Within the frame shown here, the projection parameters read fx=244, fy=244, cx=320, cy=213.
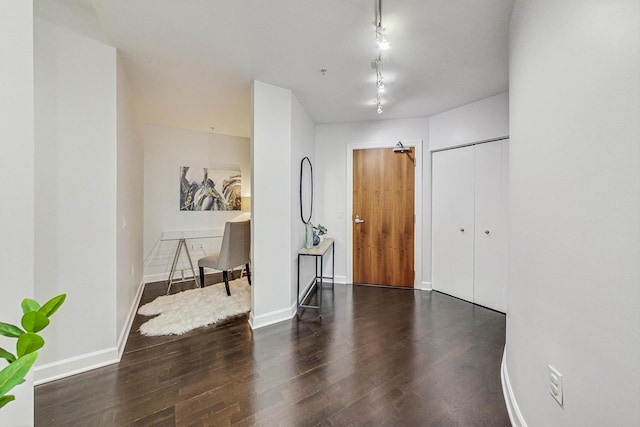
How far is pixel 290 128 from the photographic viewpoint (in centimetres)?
266

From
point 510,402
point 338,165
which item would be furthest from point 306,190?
point 510,402

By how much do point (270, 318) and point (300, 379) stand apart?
908mm

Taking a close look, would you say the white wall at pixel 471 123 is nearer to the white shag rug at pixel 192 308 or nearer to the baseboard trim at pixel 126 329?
the white shag rug at pixel 192 308

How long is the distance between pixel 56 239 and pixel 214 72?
1843mm

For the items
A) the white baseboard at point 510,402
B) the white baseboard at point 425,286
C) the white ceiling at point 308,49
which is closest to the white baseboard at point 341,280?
the white baseboard at point 425,286

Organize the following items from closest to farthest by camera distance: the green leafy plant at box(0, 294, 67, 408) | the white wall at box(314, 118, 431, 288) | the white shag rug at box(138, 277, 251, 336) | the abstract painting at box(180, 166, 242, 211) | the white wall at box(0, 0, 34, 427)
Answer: the green leafy plant at box(0, 294, 67, 408) < the white wall at box(0, 0, 34, 427) < the white shag rug at box(138, 277, 251, 336) < the white wall at box(314, 118, 431, 288) < the abstract painting at box(180, 166, 242, 211)

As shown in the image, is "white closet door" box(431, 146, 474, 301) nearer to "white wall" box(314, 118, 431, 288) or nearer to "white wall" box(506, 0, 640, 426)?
"white wall" box(314, 118, 431, 288)

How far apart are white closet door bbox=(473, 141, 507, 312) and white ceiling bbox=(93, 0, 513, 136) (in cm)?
76

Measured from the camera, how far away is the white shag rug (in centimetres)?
243

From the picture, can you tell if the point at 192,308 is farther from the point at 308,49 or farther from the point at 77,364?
the point at 308,49

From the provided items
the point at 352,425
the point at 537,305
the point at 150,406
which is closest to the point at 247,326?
the point at 150,406

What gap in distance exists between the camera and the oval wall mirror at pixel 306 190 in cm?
323

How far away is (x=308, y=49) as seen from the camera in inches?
77.9

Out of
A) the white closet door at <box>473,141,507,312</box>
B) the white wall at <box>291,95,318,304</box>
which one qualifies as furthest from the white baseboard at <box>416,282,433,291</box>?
the white wall at <box>291,95,318,304</box>
